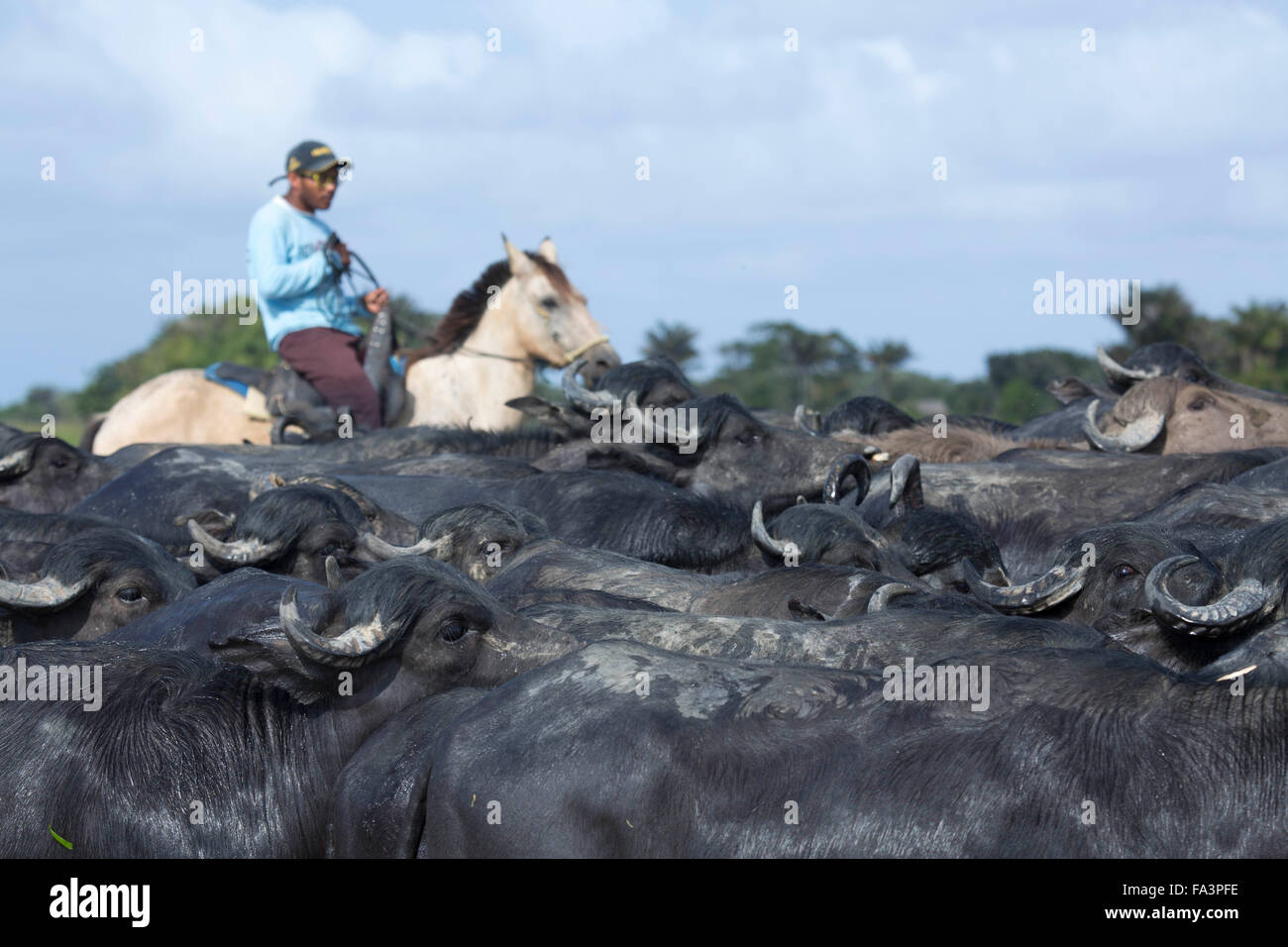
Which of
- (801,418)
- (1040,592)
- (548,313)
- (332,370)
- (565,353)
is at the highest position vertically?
(548,313)

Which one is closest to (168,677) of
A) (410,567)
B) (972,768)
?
(410,567)

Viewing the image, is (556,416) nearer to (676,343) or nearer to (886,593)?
(886,593)

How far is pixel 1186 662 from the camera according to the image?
6109 mm

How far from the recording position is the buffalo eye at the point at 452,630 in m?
5.05

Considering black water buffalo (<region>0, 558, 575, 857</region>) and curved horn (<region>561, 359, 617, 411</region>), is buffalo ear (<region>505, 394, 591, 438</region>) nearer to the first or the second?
curved horn (<region>561, 359, 617, 411</region>)

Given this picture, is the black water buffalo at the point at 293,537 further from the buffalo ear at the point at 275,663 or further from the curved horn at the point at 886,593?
the curved horn at the point at 886,593

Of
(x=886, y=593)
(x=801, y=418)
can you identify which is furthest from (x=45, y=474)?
(x=886, y=593)

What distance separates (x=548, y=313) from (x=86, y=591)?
7424mm

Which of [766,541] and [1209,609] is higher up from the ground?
[766,541]

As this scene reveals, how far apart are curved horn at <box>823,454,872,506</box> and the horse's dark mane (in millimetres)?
5445

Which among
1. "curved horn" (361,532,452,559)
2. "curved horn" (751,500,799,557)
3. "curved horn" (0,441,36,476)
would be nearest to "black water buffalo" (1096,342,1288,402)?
"curved horn" (751,500,799,557)

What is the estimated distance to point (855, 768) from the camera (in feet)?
13.5
